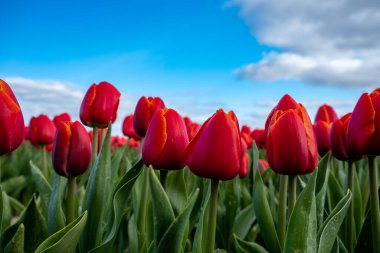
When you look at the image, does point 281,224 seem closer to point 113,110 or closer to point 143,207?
point 143,207

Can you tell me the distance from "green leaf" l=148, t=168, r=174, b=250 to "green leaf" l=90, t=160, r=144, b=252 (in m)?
0.16

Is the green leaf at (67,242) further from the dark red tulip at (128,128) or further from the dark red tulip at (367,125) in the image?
the dark red tulip at (128,128)

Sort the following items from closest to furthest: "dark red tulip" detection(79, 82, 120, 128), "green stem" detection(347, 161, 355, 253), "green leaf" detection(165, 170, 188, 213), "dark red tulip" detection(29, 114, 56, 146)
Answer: "green leaf" detection(165, 170, 188, 213)
"green stem" detection(347, 161, 355, 253)
"dark red tulip" detection(79, 82, 120, 128)
"dark red tulip" detection(29, 114, 56, 146)

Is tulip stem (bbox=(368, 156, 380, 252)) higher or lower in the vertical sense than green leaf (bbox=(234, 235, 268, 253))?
higher

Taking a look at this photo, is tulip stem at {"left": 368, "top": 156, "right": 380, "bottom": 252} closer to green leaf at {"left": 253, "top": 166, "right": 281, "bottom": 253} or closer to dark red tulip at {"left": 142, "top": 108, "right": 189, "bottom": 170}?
green leaf at {"left": 253, "top": 166, "right": 281, "bottom": 253}

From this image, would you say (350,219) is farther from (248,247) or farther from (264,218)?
(248,247)

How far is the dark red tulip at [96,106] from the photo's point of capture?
2320mm

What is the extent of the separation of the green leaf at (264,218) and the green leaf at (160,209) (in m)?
0.56

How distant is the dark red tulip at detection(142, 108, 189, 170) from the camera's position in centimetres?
146

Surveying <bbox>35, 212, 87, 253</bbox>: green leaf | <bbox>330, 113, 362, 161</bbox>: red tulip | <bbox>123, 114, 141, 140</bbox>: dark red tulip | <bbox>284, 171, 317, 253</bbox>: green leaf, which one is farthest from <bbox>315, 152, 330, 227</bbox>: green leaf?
<bbox>123, 114, 141, 140</bbox>: dark red tulip

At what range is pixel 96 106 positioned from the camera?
7.63 ft

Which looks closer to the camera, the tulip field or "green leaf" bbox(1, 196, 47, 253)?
the tulip field

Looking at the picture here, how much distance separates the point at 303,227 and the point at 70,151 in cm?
91

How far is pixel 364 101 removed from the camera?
1.59 meters
